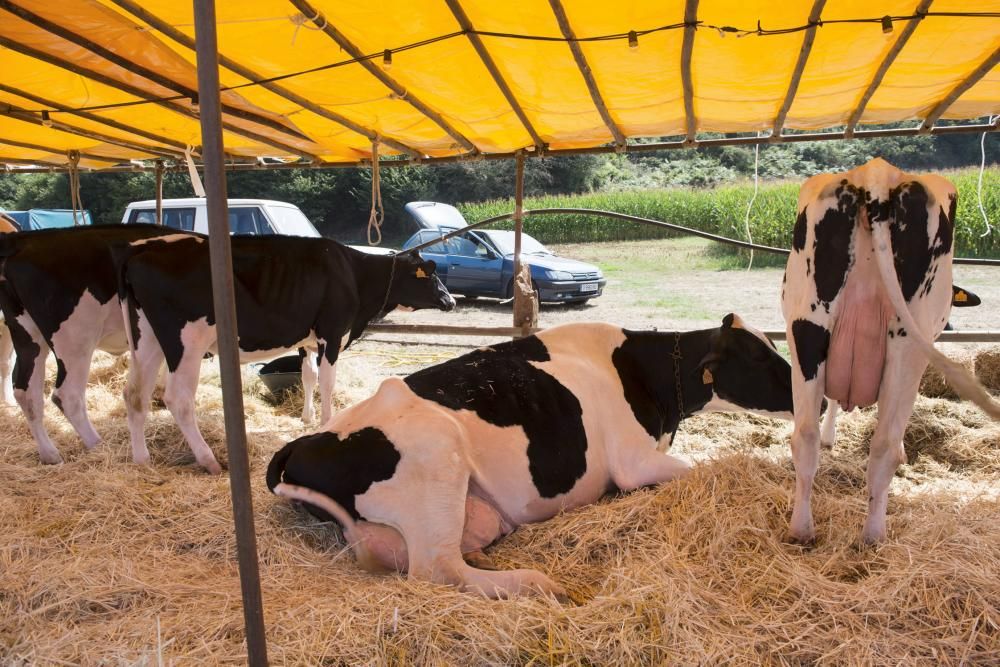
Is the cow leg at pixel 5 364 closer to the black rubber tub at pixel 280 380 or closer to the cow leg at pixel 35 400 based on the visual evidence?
the cow leg at pixel 35 400

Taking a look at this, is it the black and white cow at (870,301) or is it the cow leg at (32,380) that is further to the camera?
the cow leg at (32,380)

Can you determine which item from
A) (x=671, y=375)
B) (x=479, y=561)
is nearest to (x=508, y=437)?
(x=479, y=561)

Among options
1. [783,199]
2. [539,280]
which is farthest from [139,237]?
[783,199]

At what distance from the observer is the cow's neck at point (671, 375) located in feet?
13.9

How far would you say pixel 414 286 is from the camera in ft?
22.8

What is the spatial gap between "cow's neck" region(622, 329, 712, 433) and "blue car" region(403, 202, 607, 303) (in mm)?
8809

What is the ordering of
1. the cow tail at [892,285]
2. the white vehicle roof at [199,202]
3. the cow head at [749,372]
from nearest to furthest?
the cow tail at [892,285] → the cow head at [749,372] → the white vehicle roof at [199,202]

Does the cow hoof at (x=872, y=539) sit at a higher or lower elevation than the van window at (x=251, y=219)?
lower

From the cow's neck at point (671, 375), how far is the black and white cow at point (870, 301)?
116cm

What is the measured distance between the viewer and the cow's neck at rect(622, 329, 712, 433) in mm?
4227

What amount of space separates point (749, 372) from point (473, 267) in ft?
31.6

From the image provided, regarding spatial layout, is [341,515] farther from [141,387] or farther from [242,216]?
[242,216]

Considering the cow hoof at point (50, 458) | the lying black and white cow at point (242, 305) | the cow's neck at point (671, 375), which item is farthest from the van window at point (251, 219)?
the cow's neck at point (671, 375)

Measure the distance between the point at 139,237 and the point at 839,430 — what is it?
5.28m
